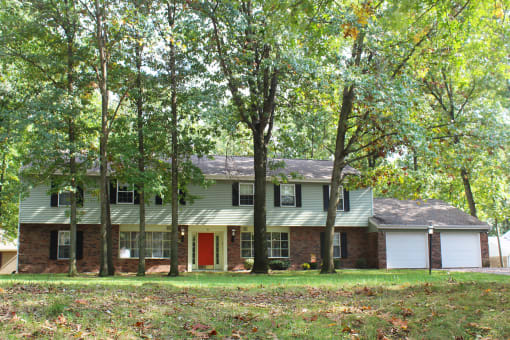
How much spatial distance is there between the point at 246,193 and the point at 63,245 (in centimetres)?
929

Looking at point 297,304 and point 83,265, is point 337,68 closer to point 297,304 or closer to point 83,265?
point 297,304

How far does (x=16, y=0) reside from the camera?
59.7ft

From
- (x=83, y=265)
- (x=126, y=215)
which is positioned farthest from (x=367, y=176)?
(x=83, y=265)

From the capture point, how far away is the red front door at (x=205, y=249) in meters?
24.7

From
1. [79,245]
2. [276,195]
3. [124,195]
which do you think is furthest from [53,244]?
[276,195]

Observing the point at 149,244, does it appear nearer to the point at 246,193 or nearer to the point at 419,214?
the point at 246,193

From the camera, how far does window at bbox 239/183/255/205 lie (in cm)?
2434

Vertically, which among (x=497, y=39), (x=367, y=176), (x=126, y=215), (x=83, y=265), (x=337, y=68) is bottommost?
(x=83, y=265)

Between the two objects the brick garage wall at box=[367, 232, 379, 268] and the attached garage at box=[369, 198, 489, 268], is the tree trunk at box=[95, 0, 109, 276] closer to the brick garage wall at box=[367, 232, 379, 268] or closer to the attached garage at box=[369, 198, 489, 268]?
the attached garage at box=[369, 198, 489, 268]

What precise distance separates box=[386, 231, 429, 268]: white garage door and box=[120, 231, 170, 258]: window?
11.7 metres

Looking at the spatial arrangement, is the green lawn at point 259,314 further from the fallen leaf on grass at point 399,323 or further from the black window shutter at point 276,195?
the black window shutter at point 276,195

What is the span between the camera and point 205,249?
81.6 ft

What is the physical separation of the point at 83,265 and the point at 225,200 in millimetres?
7493

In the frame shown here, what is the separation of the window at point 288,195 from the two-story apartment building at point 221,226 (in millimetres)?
53
